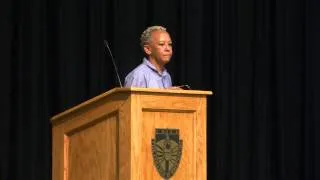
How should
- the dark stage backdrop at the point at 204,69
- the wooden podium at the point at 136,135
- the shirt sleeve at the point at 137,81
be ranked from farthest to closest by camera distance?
the dark stage backdrop at the point at 204,69
the shirt sleeve at the point at 137,81
the wooden podium at the point at 136,135

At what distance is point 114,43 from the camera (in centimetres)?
582

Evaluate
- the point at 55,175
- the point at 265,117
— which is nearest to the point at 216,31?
the point at 265,117

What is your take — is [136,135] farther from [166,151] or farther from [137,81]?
[137,81]

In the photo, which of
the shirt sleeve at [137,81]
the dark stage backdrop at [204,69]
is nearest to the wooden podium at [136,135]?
the shirt sleeve at [137,81]

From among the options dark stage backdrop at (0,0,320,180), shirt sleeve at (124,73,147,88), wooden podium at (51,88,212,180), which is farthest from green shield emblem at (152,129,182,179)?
dark stage backdrop at (0,0,320,180)

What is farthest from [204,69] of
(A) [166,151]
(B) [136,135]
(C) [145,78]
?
(B) [136,135]

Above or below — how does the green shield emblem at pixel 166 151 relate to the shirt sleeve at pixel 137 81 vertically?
below

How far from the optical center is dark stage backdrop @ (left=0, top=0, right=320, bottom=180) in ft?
18.1

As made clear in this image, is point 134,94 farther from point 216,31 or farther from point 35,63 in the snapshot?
point 216,31

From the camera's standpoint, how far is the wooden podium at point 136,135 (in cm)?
353

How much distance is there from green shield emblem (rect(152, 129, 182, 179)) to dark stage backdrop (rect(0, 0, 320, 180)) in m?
2.03

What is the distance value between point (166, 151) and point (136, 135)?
0.62 feet

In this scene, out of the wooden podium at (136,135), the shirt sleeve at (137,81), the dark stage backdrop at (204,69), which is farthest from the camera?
the dark stage backdrop at (204,69)

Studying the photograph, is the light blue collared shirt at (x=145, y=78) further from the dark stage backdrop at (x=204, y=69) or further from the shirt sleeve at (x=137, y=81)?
the dark stage backdrop at (x=204, y=69)
